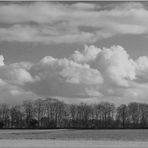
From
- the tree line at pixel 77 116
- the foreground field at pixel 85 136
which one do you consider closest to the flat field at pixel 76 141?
the foreground field at pixel 85 136

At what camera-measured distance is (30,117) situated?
167375mm

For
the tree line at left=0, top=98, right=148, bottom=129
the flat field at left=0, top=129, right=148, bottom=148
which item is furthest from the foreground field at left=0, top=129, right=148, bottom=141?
the tree line at left=0, top=98, right=148, bottom=129

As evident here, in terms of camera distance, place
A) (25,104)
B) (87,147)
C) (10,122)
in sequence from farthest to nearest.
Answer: (25,104)
(10,122)
(87,147)

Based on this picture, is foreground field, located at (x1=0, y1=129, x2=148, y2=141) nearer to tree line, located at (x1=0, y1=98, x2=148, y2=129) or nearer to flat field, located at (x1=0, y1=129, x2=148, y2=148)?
flat field, located at (x1=0, y1=129, x2=148, y2=148)

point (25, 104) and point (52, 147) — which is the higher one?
point (25, 104)

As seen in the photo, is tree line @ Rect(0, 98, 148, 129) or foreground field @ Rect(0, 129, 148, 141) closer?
foreground field @ Rect(0, 129, 148, 141)

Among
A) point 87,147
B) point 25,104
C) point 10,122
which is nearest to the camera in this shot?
point 87,147

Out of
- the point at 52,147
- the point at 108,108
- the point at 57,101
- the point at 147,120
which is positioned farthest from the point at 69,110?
the point at 52,147

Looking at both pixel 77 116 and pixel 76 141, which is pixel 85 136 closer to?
pixel 76 141

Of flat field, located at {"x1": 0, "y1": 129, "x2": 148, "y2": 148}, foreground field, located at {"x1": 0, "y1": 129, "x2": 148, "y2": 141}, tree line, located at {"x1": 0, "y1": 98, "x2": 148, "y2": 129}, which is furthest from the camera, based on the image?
tree line, located at {"x1": 0, "y1": 98, "x2": 148, "y2": 129}

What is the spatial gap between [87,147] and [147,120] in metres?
147

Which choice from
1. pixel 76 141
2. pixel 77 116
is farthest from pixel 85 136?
pixel 77 116

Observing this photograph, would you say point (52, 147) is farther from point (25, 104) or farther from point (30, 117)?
point (25, 104)

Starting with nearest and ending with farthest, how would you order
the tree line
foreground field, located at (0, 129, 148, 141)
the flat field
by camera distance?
the flat field, foreground field, located at (0, 129, 148, 141), the tree line
